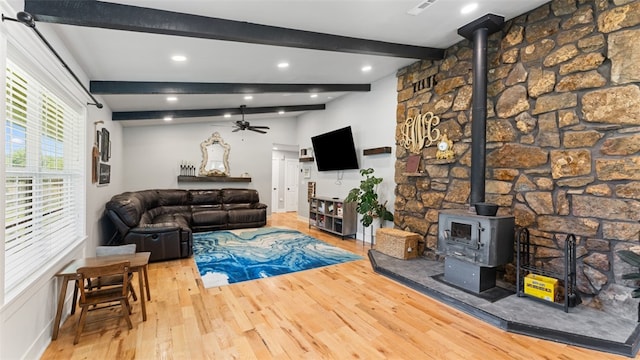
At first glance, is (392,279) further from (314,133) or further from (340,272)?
(314,133)

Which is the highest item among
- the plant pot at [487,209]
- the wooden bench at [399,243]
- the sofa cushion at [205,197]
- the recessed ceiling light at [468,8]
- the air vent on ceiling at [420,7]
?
the recessed ceiling light at [468,8]

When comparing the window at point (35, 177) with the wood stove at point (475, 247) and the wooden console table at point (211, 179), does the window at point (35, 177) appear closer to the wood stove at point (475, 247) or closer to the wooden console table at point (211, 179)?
the wood stove at point (475, 247)

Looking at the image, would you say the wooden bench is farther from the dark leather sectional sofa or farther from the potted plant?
the dark leather sectional sofa

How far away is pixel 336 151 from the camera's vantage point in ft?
21.6

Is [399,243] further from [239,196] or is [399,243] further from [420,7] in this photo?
[239,196]

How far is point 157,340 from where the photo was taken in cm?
239

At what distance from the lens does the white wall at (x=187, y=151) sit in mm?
7250

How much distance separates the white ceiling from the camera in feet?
8.88

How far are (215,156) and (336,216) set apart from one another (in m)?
3.96

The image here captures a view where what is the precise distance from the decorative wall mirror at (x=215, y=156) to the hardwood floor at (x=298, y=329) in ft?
15.8

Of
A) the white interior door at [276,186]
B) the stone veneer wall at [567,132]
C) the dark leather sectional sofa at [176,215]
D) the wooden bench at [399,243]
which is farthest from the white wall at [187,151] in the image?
the stone veneer wall at [567,132]

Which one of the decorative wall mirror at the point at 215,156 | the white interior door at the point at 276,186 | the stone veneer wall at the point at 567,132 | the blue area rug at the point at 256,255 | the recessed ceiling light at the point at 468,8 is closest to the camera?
the stone veneer wall at the point at 567,132

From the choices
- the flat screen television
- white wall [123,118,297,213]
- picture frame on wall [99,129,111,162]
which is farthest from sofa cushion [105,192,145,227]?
the flat screen television

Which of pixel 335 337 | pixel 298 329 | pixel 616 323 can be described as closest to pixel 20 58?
pixel 298 329
